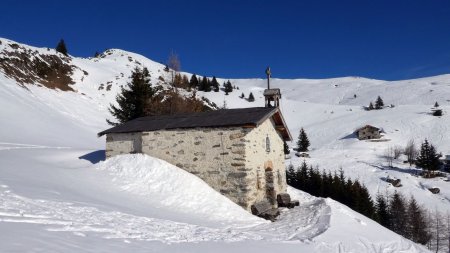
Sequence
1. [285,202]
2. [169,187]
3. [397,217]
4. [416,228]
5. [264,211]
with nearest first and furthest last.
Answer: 1. [169,187]
2. [264,211]
3. [285,202]
4. [416,228]
5. [397,217]

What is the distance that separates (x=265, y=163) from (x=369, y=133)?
62.1 metres

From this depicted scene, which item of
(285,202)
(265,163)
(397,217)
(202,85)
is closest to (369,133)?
(397,217)

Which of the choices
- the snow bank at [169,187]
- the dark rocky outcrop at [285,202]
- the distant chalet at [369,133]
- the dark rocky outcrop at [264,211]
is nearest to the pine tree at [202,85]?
the distant chalet at [369,133]

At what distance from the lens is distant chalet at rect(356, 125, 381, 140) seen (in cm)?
7381

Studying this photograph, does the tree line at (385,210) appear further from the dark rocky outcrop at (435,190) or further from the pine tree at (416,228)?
the dark rocky outcrop at (435,190)

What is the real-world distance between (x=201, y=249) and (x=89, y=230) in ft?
8.00

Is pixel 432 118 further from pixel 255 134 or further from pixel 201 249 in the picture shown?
pixel 201 249

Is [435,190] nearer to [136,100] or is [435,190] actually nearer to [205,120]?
[136,100]

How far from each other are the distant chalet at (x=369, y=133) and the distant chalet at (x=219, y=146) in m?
59.9

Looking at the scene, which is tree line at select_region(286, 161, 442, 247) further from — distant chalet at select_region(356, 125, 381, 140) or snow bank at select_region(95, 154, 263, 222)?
distant chalet at select_region(356, 125, 381, 140)

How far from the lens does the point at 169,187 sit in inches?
599

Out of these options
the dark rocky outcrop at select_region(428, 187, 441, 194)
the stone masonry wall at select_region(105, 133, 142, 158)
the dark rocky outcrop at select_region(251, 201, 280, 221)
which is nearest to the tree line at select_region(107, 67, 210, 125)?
the stone masonry wall at select_region(105, 133, 142, 158)

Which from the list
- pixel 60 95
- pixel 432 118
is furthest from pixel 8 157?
pixel 432 118

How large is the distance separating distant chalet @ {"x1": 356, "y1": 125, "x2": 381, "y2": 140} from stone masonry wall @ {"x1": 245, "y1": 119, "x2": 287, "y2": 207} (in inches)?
2273
